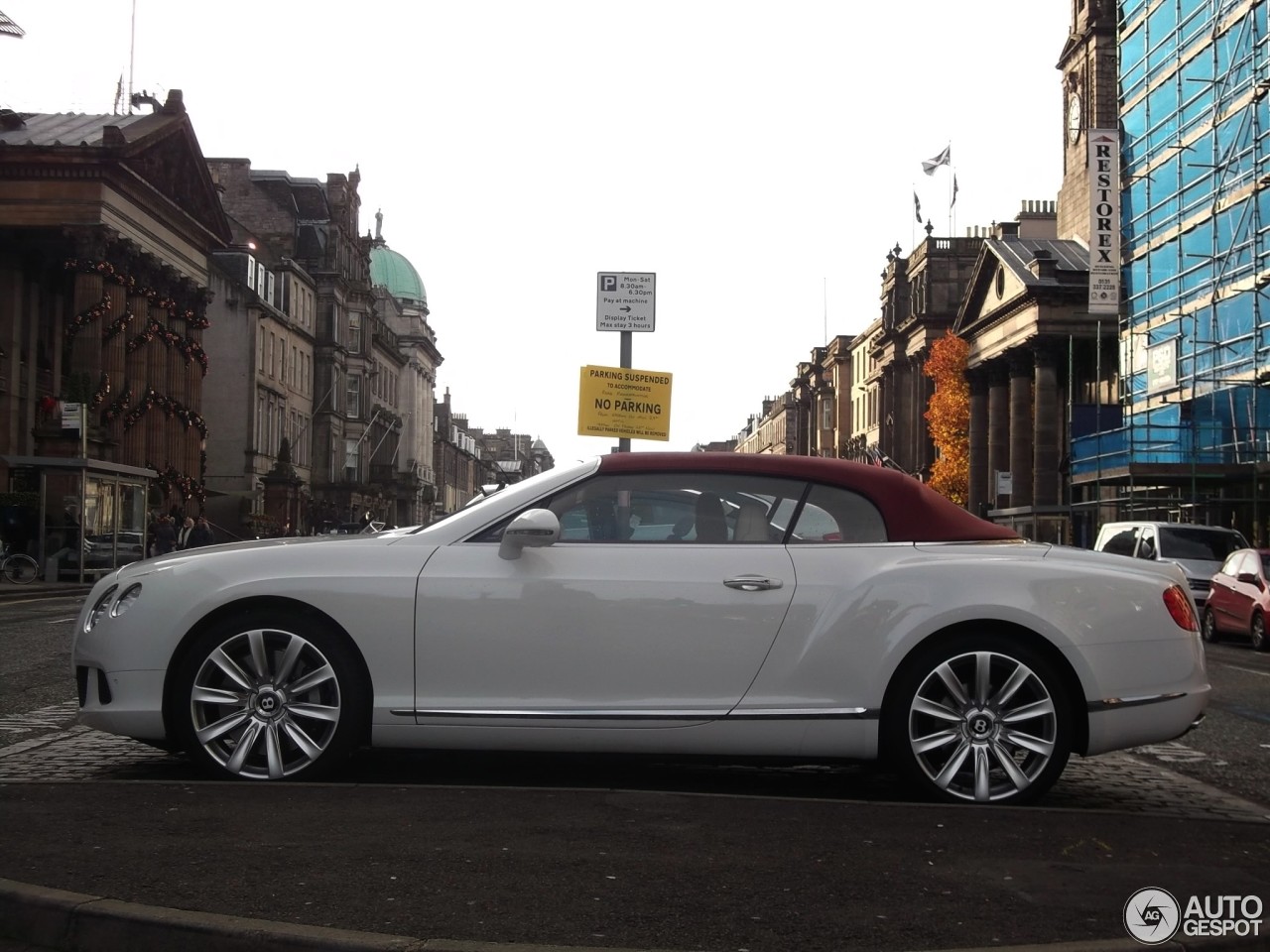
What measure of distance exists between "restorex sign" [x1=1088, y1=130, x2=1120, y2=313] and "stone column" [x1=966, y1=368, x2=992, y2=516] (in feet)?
94.2

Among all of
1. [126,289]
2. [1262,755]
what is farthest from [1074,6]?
[1262,755]

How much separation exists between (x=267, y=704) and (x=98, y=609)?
0.95 m

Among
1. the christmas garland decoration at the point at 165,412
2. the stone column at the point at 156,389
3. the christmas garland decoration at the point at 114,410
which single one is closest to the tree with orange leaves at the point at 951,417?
the christmas garland decoration at the point at 165,412

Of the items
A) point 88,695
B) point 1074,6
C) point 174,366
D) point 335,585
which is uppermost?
point 1074,6

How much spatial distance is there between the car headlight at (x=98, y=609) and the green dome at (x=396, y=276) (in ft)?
411

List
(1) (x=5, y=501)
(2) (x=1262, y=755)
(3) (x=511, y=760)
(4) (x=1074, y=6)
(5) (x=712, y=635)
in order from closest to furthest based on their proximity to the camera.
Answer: (5) (x=712, y=635), (3) (x=511, y=760), (2) (x=1262, y=755), (1) (x=5, y=501), (4) (x=1074, y=6)

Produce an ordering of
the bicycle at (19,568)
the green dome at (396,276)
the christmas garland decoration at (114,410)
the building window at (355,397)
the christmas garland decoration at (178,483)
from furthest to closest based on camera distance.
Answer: the green dome at (396,276) < the building window at (355,397) < the christmas garland decoration at (178,483) < the christmas garland decoration at (114,410) < the bicycle at (19,568)

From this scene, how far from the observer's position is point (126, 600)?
6492 millimetres

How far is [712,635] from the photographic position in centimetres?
625

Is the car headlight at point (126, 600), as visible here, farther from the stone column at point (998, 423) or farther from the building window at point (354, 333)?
the building window at point (354, 333)

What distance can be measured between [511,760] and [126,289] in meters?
46.6

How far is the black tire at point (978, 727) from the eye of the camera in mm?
6145

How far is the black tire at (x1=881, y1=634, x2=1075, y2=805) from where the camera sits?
20.2 ft

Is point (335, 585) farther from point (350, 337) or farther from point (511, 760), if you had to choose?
point (350, 337)
